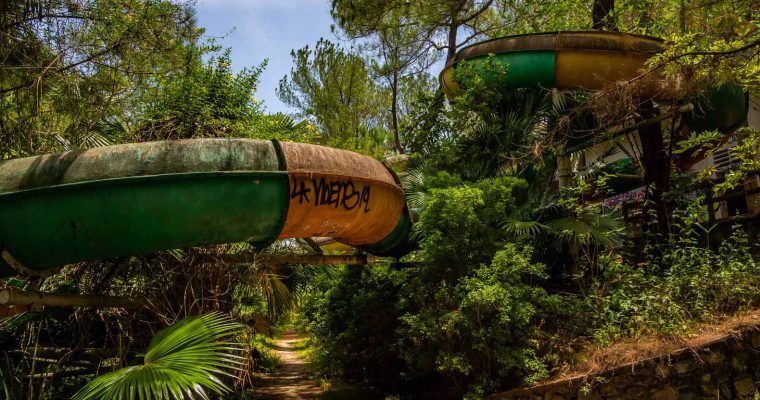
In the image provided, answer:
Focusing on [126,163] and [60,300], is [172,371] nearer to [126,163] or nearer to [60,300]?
[126,163]

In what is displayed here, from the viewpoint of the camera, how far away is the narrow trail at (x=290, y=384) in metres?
8.48

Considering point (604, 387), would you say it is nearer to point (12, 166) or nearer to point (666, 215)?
point (666, 215)

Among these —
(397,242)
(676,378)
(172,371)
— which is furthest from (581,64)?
(172,371)

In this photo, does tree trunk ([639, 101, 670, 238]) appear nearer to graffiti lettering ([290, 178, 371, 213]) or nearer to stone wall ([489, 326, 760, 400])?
stone wall ([489, 326, 760, 400])

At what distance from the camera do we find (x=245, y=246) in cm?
640

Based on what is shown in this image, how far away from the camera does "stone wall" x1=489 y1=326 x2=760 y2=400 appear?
5.40 m

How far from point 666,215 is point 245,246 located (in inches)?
218

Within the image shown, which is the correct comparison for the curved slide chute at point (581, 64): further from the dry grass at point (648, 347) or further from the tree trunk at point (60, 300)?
the tree trunk at point (60, 300)

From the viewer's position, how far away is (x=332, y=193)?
5.43 meters

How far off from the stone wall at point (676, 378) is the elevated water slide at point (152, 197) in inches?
121

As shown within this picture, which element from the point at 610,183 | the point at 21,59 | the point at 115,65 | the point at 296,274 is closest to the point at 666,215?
the point at 610,183

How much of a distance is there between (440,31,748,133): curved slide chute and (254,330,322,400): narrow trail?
17.5ft


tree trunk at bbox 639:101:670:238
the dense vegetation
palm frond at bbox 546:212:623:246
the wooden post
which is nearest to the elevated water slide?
the dense vegetation

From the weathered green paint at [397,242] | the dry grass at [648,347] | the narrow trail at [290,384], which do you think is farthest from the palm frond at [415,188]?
the narrow trail at [290,384]
